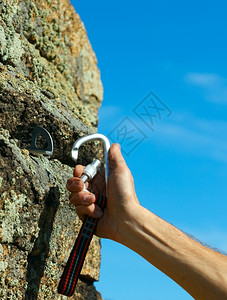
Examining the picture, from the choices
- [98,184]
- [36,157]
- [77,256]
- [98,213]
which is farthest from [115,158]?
[77,256]

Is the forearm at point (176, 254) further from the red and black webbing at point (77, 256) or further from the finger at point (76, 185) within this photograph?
the finger at point (76, 185)

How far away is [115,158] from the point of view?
268cm

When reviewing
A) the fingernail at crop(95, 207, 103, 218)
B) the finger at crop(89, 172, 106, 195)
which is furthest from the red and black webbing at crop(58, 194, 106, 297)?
the finger at crop(89, 172, 106, 195)

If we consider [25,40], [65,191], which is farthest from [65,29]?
[65,191]

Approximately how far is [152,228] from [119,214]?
0.20 meters

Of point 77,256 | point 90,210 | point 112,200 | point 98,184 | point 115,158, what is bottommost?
point 77,256

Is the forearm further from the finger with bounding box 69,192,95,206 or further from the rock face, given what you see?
the rock face

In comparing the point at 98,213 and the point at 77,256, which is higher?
the point at 98,213

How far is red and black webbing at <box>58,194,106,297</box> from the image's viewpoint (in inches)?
97.2

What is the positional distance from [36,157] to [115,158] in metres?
0.49

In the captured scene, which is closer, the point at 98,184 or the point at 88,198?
the point at 88,198

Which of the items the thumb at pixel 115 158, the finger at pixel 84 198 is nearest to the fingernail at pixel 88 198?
the finger at pixel 84 198

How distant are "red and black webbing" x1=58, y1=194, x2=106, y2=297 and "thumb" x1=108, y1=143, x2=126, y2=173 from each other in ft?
0.64

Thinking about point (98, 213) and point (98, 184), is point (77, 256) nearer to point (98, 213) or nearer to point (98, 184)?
point (98, 213)
